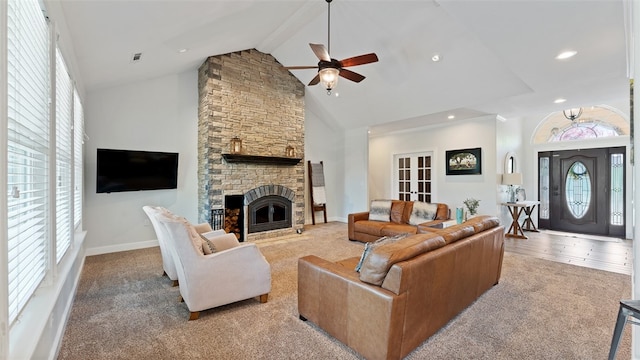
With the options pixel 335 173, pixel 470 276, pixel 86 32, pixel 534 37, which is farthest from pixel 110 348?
pixel 335 173

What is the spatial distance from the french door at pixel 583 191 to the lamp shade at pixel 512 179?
1.88 meters

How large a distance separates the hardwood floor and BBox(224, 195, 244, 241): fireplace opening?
195 inches

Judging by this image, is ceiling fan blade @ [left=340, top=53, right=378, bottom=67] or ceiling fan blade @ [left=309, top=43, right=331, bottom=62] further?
ceiling fan blade @ [left=340, top=53, right=378, bottom=67]

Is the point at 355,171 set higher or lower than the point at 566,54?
lower

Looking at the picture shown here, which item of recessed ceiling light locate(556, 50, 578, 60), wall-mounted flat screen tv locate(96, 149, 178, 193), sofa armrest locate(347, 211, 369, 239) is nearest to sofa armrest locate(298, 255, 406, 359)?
sofa armrest locate(347, 211, 369, 239)

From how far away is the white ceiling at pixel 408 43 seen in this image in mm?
2861

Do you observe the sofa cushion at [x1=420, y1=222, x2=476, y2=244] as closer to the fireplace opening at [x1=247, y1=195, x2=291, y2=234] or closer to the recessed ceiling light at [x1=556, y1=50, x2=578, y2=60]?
the recessed ceiling light at [x1=556, y1=50, x2=578, y2=60]

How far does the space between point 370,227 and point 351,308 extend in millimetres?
3284

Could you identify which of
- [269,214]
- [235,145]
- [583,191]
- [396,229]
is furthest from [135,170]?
[583,191]

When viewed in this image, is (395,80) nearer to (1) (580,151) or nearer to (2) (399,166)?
(2) (399,166)

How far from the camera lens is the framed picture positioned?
6355 millimetres

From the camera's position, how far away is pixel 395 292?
1.81 meters

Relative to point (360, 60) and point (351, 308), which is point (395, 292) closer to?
point (351, 308)

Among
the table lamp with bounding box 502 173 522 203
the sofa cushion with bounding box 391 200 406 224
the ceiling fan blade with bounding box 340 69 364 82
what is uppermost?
the ceiling fan blade with bounding box 340 69 364 82
